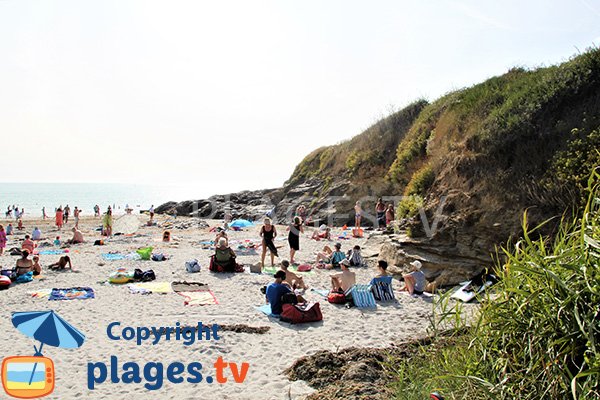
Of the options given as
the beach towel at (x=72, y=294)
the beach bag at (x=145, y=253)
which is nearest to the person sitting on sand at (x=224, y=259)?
the beach bag at (x=145, y=253)

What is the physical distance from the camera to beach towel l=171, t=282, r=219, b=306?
31.8ft

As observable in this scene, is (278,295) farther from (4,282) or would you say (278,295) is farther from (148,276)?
(4,282)

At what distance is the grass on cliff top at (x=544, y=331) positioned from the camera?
262 cm

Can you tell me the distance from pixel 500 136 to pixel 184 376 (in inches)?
379

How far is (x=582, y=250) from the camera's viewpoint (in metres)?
2.76

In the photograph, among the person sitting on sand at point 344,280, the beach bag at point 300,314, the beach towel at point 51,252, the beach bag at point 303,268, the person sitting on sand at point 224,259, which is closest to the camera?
the beach bag at point 300,314

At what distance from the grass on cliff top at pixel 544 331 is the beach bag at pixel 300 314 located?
5.05 m

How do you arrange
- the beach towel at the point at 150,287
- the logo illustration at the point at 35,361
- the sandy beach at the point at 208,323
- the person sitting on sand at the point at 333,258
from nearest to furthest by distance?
the logo illustration at the point at 35,361 → the sandy beach at the point at 208,323 → the beach towel at the point at 150,287 → the person sitting on sand at the point at 333,258

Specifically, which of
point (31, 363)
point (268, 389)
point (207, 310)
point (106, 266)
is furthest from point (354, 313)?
point (106, 266)

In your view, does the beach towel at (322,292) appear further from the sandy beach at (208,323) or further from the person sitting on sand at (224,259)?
the person sitting on sand at (224,259)

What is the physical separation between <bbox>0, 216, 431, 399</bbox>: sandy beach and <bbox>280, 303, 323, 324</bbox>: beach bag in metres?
0.13

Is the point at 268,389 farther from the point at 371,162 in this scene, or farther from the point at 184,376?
the point at 371,162

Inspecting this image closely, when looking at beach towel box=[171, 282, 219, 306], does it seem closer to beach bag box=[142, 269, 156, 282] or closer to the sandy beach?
the sandy beach

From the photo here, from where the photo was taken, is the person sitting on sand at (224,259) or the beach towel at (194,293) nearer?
the beach towel at (194,293)
